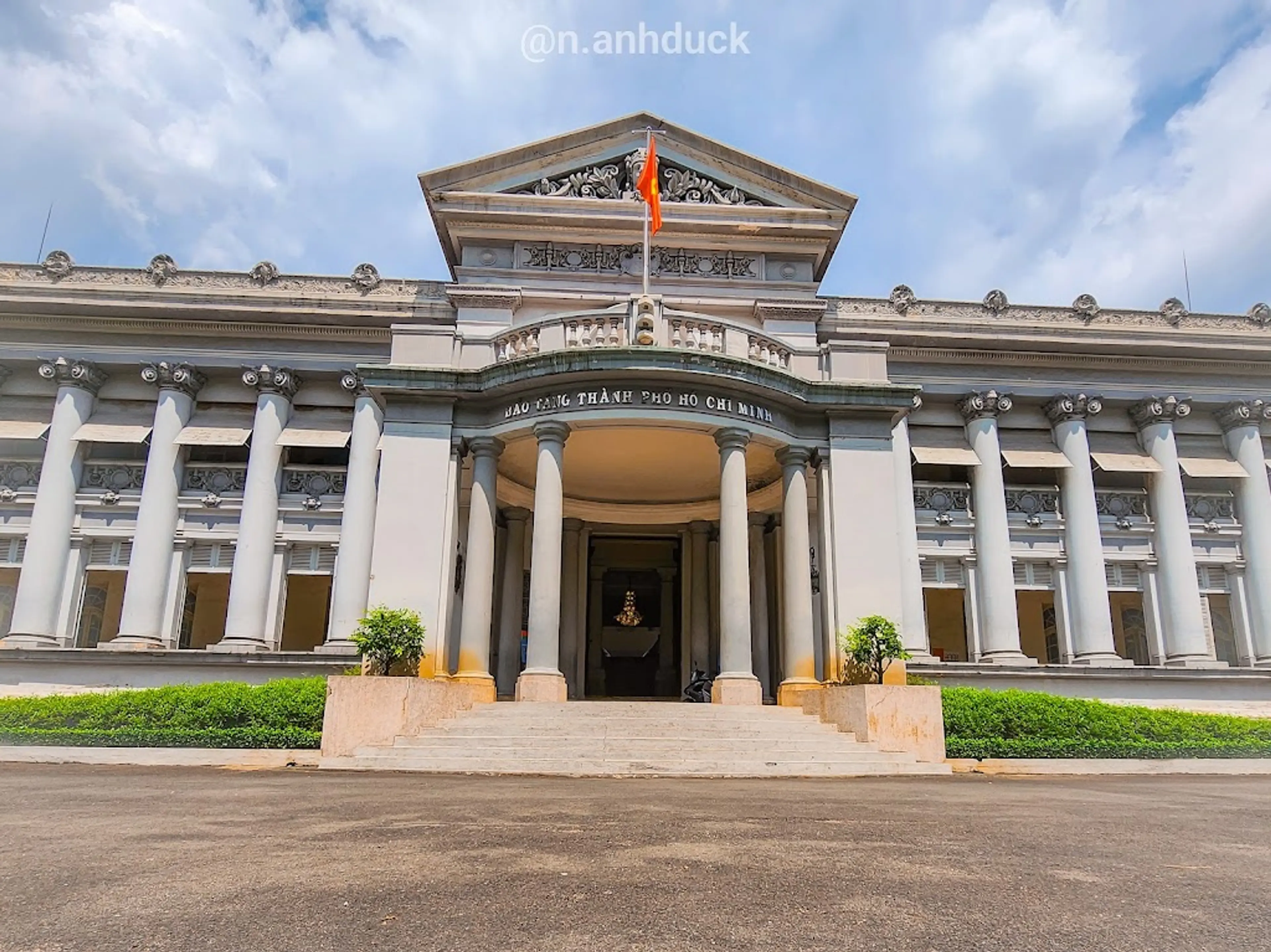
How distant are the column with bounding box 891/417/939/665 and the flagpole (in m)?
9.22

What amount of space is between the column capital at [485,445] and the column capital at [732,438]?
519cm

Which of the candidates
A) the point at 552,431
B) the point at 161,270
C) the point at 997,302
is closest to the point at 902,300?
the point at 997,302

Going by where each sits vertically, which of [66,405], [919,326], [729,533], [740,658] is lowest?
[740,658]

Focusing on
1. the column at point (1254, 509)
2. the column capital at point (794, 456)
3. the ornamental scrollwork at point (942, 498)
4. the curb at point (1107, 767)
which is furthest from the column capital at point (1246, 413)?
the column capital at point (794, 456)

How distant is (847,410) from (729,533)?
4.71 metres

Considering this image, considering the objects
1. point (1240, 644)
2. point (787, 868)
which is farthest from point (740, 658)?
point (1240, 644)

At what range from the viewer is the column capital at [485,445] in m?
19.6

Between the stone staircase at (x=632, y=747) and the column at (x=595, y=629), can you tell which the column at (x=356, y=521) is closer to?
the column at (x=595, y=629)

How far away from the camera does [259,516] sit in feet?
88.0

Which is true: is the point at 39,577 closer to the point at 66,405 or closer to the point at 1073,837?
the point at 66,405

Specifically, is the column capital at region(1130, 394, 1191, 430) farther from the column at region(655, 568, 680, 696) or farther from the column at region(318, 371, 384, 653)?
the column at region(318, 371, 384, 653)

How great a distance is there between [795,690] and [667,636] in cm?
1195

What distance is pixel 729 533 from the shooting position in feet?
59.6

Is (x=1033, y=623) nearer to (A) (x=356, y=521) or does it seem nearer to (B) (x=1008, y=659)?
(B) (x=1008, y=659)
